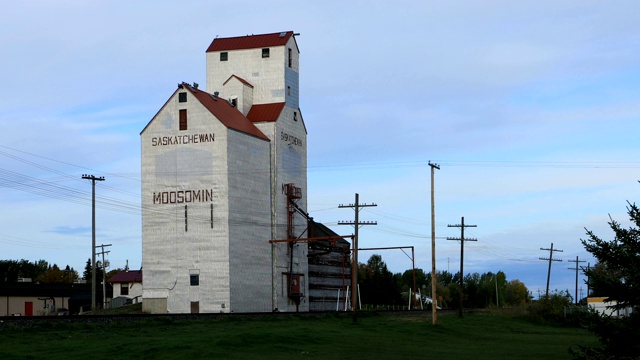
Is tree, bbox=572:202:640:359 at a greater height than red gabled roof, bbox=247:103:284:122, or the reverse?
red gabled roof, bbox=247:103:284:122

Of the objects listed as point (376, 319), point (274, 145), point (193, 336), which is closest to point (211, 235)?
point (274, 145)

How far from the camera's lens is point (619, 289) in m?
25.3

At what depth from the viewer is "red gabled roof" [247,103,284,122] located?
85.1 metres

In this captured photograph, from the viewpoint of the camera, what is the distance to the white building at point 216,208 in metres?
75.7

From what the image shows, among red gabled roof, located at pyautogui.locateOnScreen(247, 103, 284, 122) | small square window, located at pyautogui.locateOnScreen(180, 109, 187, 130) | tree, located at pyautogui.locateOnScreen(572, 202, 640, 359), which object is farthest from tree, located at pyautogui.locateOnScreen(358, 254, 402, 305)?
tree, located at pyautogui.locateOnScreen(572, 202, 640, 359)

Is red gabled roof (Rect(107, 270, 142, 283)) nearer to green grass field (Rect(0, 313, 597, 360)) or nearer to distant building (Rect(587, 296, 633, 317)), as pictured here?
distant building (Rect(587, 296, 633, 317))

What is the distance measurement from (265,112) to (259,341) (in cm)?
4936

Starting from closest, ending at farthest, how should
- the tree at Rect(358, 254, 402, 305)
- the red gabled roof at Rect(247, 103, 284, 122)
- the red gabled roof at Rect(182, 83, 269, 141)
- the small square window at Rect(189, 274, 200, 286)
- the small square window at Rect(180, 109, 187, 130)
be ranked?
the small square window at Rect(189, 274, 200, 286) → the red gabled roof at Rect(182, 83, 269, 141) → the small square window at Rect(180, 109, 187, 130) → the red gabled roof at Rect(247, 103, 284, 122) → the tree at Rect(358, 254, 402, 305)

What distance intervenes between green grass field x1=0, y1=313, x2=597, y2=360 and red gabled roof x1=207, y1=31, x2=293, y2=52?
39322mm

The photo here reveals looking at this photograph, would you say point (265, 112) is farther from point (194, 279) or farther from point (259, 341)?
point (259, 341)

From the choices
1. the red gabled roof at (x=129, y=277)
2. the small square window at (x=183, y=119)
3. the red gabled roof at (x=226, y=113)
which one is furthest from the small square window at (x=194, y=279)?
the red gabled roof at (x=129, y=277)

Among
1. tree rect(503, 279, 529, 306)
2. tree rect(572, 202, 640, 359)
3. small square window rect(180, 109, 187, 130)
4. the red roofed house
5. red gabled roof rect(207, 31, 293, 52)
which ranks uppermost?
red gabled roof rect(207, 31, 293, 52)

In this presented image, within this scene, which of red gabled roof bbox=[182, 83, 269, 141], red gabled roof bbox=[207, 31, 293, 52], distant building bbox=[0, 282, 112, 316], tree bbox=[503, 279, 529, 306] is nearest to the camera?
red gabled roof bbox=[182, 83, 269, 141]

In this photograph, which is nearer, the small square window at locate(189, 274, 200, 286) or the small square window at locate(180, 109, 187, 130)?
the small square window at locate(189, 274, 200, 286)
